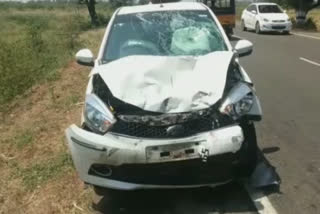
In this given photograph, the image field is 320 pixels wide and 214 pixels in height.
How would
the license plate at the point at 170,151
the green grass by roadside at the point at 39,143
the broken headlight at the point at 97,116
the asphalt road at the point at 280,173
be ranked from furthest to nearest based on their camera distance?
the green grass by roadside at the point at 39,143, the asphalt road at the point at 280,173, the broken headlight at the point at 97,116, the license plate at the point at 170,151

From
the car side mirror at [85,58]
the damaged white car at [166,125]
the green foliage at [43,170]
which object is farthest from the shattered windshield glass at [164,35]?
the green foliage at [43,170]

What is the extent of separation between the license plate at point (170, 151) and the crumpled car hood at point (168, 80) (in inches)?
13.8

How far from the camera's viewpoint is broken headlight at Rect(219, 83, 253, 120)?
496 centimetres

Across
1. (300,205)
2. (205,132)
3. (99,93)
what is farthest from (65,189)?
(300,205)

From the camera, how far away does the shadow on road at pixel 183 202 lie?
511 cm

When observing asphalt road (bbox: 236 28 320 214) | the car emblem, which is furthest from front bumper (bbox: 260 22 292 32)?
the car emblem

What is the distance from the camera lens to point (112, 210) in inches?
209

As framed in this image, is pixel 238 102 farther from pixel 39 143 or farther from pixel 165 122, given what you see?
pixel 39 143

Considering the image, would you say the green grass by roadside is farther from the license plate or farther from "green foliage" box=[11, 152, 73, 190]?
the license plate

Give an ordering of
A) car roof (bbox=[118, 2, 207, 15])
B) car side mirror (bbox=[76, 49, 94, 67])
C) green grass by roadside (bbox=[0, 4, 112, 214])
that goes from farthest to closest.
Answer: car roof (bbox=[118, 2, 207, 15]), car side mirror (bbox=[76, 49, 94, 67]), green grass by roadside (bbox=[0, 4, 112, 214])

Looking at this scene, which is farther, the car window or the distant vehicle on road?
the car window

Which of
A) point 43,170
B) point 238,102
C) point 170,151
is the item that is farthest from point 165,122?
point 43,170

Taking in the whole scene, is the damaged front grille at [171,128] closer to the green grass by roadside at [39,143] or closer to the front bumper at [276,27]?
the green grass by roadside at [39,143]

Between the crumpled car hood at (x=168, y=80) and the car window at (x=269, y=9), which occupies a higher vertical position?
the crumpled car hood at (x=168, y=80)
